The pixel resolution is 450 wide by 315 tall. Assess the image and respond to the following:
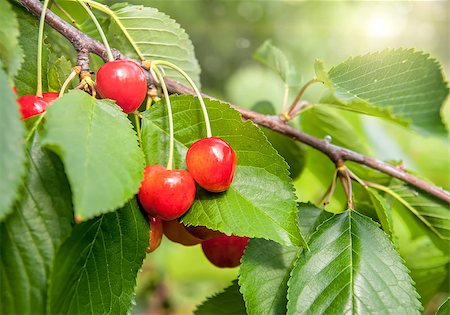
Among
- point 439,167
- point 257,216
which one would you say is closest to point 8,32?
point 257,216

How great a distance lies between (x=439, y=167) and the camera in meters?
2.20

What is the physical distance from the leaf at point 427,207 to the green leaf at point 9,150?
0.77 metres

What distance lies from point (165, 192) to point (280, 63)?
0.71 m

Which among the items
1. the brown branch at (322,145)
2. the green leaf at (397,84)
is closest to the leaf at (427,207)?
the brown branch at (322,145)

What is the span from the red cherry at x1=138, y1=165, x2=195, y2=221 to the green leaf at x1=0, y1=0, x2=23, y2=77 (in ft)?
0.66

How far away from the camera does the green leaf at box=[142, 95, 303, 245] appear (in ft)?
2.49

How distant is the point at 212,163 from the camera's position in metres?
0.73

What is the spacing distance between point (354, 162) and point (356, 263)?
0.29 metres

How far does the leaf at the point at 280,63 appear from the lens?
1.34 meters

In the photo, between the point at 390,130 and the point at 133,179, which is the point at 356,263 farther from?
the point at 390,130

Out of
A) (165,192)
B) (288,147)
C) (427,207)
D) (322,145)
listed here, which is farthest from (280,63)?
(165,192)

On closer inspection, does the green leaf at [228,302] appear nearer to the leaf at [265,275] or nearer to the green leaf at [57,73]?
the leaf at [265,275]

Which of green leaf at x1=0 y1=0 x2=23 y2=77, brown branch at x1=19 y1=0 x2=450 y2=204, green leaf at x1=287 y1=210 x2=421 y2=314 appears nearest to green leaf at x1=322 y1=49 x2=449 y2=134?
brown branch at x1=19 y1=0 x2=450 y2=204

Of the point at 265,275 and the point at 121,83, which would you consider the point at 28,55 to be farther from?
the point at 265,275
